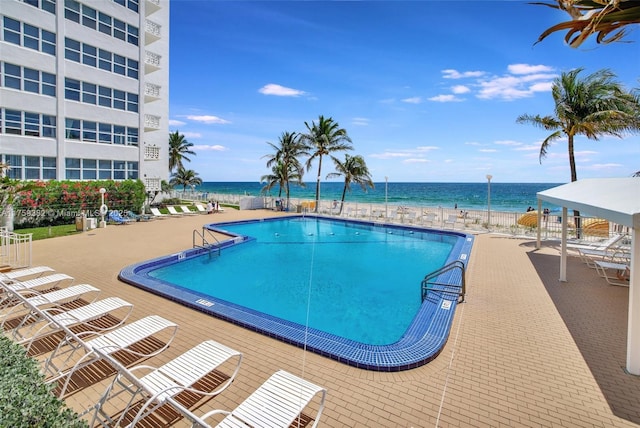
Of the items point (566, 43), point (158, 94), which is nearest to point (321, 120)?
point (158, 94)

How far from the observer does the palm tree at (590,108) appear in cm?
1459

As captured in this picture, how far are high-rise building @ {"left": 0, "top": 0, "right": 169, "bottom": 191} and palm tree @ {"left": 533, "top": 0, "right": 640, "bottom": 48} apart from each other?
22.9 meters

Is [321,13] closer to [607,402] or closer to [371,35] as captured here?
[371,35]

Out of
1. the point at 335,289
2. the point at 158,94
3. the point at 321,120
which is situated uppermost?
the point at 158,94

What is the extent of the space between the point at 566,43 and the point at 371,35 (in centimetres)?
1395

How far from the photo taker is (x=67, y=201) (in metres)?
17.6

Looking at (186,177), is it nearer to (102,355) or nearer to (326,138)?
(326,138)

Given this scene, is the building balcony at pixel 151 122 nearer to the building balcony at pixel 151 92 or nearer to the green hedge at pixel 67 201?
the building balcony at pixel 151 92

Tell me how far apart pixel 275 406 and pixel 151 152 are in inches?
1012

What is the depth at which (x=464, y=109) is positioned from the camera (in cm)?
2438

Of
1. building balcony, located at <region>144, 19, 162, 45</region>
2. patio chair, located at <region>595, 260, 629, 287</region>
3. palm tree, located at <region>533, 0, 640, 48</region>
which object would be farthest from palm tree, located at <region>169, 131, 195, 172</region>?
palm tree, located at <region>533, 0, 640, 48</region>

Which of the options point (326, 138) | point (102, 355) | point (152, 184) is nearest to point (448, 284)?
point (102, 355)

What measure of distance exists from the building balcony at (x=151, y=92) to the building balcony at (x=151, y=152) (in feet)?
11.9

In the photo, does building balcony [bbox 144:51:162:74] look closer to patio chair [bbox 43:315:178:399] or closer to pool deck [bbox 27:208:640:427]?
pool deck [bbox 27:208:640:427]
